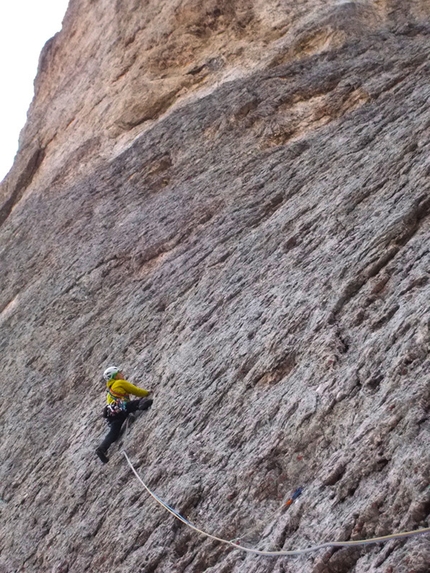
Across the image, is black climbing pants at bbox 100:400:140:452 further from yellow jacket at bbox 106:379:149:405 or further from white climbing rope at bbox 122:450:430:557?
white climbing rope at bbox 122:450:430:557

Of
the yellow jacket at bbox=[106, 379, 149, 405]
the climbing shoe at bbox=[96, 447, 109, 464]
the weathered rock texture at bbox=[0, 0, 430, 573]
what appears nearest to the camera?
the weathered rock texture at bbox=[0, 0, 430, 573]

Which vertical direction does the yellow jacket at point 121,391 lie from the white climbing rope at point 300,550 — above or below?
above

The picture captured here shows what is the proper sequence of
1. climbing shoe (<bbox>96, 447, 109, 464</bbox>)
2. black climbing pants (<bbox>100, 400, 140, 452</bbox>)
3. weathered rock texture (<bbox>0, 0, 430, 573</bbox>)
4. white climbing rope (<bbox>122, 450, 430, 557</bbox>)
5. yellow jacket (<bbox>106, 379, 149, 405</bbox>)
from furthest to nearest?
yellow jacket (<bbox>106, 379, 149, 405</bbox>)
black climbing pants (<bbox>100, 400, 140, 452</bbox>)
climbing shoe (<bbox>96, 447, 109, 464</bbox>)
weathered rock texture (<bbox>0, 0, 430, 573</bbox>)
white climbing rope (<bbox>122, 450, 430, 557</bbox>)

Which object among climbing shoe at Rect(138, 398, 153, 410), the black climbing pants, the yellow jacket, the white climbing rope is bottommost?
the white climbing rope

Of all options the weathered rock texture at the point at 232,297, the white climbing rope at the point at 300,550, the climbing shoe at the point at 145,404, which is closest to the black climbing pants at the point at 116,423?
the climbing shoe at the point at 145,404

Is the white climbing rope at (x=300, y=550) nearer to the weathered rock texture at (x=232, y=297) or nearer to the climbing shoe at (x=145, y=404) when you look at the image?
the weathered rock texture at (x=232, y=297)

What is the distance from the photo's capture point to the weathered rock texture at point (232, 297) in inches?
271

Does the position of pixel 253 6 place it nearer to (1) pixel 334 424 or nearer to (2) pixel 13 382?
(2) pixel 13 382

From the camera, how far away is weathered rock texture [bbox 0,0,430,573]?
6.88m

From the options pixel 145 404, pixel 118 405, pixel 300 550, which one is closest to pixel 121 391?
pixel 118 405

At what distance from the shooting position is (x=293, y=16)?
17.0 meters

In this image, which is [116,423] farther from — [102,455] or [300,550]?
[300,550]

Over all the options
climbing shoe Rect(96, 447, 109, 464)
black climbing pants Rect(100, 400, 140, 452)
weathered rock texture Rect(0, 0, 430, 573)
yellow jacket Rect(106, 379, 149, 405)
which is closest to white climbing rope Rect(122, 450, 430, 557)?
weathered rock texture Rect(0, 0, 430, 573)

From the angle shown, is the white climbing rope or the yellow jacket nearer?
the white climbing rope
